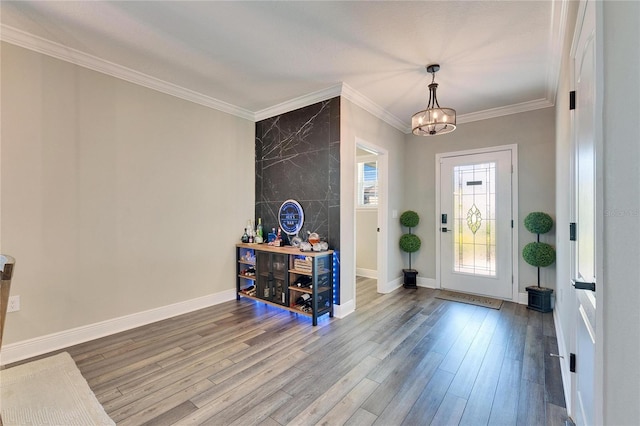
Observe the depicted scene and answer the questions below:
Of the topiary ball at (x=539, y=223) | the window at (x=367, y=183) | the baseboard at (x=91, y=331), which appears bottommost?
the baseboard at (x=91, y=331)

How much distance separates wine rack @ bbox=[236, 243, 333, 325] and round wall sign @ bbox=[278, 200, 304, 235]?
0.36 m

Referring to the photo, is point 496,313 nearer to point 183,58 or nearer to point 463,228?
point 463,228

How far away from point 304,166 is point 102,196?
224cm

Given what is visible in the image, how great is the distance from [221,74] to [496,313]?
14.0 feet

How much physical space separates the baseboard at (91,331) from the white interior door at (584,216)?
3.61m

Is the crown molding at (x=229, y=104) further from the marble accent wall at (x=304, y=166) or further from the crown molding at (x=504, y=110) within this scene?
the marble accent wall at (x=304, y=166)

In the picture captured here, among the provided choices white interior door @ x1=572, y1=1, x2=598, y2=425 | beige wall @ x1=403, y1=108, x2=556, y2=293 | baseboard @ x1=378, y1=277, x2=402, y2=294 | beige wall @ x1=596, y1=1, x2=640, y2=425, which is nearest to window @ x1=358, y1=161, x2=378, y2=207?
beige wall @ x1=403, y1=108, x2=556, y2=293

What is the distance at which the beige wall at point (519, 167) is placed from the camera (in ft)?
12.1

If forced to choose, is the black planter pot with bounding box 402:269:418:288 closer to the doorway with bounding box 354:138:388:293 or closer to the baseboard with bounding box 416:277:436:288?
the baseboard with bounding box 416:277:436:288

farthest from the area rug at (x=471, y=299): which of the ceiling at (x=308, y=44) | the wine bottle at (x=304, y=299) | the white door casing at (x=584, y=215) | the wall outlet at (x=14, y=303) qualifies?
the wall outlet at (x=14, y=303)

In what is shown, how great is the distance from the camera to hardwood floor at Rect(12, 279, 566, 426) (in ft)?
5.68

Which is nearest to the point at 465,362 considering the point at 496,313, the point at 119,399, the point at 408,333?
the point at 408,333

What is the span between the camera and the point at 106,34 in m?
2.35

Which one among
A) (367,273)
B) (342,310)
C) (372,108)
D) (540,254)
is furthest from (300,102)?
(540,254)
